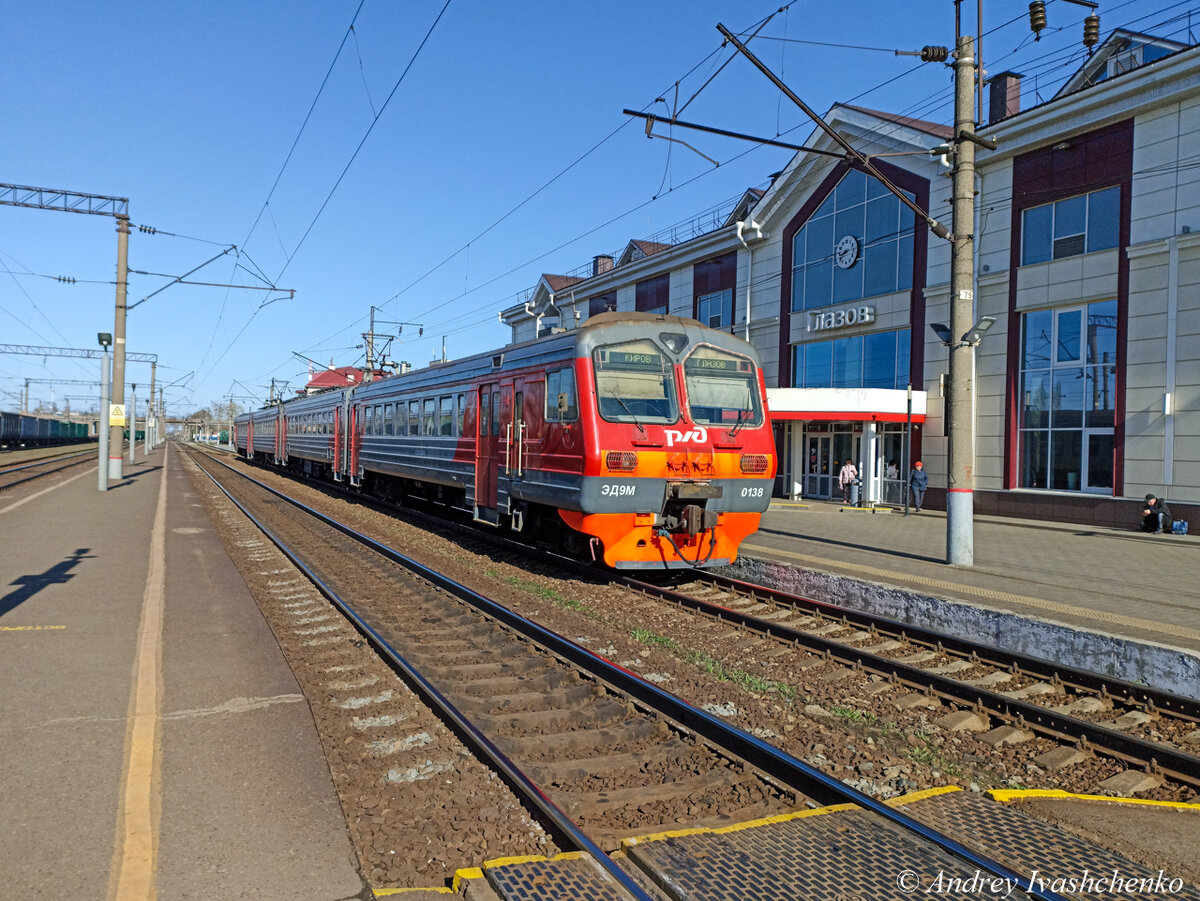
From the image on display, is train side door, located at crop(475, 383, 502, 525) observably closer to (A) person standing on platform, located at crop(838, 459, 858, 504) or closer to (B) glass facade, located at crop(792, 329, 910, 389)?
(A) person standing on platform, located at crop(838, 459, 858, 504)

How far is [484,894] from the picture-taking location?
3178 mm

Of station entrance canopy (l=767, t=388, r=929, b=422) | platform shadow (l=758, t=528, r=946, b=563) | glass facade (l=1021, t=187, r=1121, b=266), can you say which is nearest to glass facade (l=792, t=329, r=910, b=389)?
station entrance canopy (l=767, t=388, r=929, b=422)

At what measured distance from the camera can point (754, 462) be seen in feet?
34.1

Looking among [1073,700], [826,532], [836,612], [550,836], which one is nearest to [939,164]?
[826,532]

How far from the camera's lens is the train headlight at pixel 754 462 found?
10305 mm

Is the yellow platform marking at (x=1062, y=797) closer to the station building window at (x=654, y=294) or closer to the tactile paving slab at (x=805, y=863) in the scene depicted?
the tactile paving slab at (x=805, y=863)

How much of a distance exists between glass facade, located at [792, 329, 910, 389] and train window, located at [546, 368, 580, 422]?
1605 cm

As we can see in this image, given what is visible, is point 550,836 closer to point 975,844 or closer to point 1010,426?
point 975,844

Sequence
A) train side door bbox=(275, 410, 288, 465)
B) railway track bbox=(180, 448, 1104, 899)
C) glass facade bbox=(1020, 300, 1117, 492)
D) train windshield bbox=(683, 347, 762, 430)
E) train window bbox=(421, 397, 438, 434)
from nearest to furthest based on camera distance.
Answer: railway track bbox=(180, 448, 1104, 899) < train windshield bbox=(683, 347, 762, 430) < train window bbox=(421, 397, 438, 434) < glass facade bbox=(1020, 300, 1117, 492) < train side door bbox=(275, 410, 288, 465)

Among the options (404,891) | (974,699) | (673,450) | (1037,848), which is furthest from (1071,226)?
(404,891)

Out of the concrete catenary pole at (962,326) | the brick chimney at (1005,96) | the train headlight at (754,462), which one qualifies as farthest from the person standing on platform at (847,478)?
the train headlight at (754,462)

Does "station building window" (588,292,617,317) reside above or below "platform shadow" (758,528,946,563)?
above

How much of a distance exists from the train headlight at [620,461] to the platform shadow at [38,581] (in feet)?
20.4

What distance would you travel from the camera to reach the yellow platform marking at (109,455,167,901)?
3.28 m
